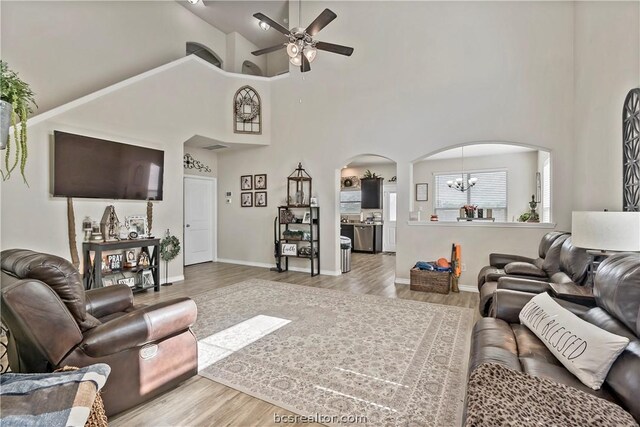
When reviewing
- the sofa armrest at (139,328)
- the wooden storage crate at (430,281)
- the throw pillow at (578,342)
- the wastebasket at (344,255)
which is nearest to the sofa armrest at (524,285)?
the throw pillow at (578,342)

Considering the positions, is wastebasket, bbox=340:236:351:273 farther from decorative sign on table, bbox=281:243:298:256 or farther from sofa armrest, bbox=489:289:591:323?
sofa armrest, bbox=489:289:591:323

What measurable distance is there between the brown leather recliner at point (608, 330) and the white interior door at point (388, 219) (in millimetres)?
6952

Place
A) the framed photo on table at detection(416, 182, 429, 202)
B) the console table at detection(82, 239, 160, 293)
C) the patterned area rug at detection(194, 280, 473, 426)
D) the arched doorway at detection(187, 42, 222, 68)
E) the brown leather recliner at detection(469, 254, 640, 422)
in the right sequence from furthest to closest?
the framed photo on table at detection(416, 182, 429, 202) → the arched doorway at detection(187, 42, 222, 68) → the console table at detection(82, 239, 160, 293) → the patterned area rug at detection(194, 280, 473, 426) → the brown leather recliner at detection(469, 254, 640, 422)

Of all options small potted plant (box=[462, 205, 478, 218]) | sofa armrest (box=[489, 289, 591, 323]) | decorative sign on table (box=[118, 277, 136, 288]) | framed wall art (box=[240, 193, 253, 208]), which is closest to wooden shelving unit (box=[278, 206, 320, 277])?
framed wall art (box=[240, 193, 253, 208])

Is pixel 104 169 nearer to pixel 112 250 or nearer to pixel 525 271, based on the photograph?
pixel 112 250

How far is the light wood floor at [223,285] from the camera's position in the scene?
183cm

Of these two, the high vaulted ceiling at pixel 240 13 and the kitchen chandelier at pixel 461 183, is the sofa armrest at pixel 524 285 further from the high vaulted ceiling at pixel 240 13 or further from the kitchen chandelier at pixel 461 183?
the high vaulted ceiling at pixel 240 13

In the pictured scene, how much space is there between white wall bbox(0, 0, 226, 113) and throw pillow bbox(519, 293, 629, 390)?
6736 mm

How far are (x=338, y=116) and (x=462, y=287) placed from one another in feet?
12.1

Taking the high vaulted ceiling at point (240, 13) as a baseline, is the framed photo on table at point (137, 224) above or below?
below

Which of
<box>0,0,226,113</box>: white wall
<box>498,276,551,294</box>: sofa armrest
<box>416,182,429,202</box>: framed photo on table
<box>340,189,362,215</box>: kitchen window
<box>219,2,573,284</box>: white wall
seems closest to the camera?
<box>498,276,551,294</box>: sofa armrest

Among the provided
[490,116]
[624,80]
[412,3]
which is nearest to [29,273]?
[624,80]

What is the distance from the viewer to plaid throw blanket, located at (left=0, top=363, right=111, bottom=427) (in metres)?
1.17

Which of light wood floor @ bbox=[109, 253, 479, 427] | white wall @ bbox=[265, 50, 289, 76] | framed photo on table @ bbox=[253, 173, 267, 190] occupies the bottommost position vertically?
light wood floor @ bbox=[109, 253, 479, 427]
